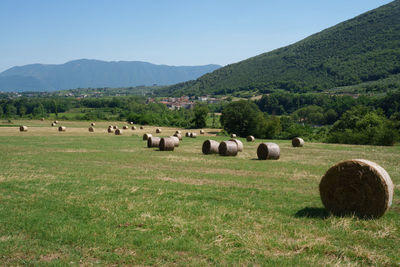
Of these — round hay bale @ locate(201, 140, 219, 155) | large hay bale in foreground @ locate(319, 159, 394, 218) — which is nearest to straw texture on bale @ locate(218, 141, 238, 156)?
round hay bale @ locate(201, 140, 219, 155)

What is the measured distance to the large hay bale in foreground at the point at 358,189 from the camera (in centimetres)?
901

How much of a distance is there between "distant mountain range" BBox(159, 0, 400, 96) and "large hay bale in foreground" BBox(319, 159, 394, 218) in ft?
420

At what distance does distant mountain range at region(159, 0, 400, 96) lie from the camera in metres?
143

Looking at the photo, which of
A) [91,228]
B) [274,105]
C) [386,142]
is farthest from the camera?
[274,105]

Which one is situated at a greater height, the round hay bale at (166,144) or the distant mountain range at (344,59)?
the distant mountain range at (344,59)

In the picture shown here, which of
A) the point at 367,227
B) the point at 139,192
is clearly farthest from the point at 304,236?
the point at 139,192

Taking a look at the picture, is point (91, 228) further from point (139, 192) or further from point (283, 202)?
point (283, 202)

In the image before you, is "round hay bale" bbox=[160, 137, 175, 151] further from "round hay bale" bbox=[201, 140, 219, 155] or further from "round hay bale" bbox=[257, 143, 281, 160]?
"round hay bale" bbox=[257, 143, 281, 160]

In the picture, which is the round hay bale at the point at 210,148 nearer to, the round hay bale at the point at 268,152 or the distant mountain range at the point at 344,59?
the round hay bale at the point at 268,152

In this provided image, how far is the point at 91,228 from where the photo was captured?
8.48 metres

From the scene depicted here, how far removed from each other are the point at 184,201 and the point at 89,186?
434 centimetres

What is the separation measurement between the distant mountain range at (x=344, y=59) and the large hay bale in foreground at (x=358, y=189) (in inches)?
5044

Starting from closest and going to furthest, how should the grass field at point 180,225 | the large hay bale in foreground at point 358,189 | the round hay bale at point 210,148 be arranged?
1. the grass field at point 180,225
2. the large hay bale in foreground at point 358,189
3. the round hay bale at point 210,148

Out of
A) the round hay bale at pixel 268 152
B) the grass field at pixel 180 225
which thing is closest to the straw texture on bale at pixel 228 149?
the round hay bale at pixel 268 152
